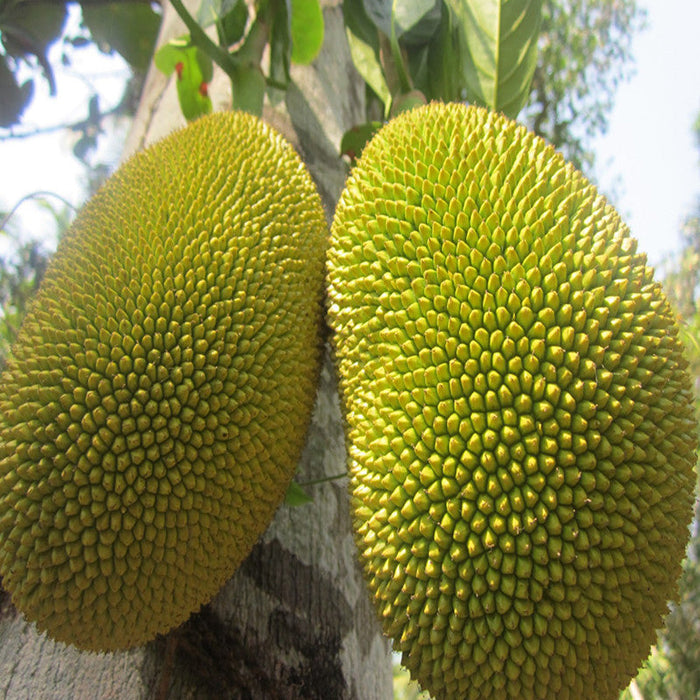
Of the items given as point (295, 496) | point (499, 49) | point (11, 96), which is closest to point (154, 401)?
point (295, 496)

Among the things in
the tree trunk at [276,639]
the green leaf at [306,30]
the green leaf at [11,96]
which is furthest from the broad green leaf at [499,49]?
the green leaf at [11,96]

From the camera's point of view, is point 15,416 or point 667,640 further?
point 667,640

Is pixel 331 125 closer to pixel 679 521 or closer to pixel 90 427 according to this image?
pixel 90 427

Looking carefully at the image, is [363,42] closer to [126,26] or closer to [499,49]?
[499,49]

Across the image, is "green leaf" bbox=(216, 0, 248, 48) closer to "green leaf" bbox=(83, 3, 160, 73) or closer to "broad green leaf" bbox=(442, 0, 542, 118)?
"broad green leaf" bbox=(442, 0, 542, 118)

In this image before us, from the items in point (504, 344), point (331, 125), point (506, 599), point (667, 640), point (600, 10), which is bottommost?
point (667, 640)

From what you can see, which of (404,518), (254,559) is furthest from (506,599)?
(254,559)

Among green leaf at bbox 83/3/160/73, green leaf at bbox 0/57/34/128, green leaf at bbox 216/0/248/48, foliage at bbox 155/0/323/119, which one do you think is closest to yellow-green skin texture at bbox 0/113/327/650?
foliage at bbox 155/0/323/119
